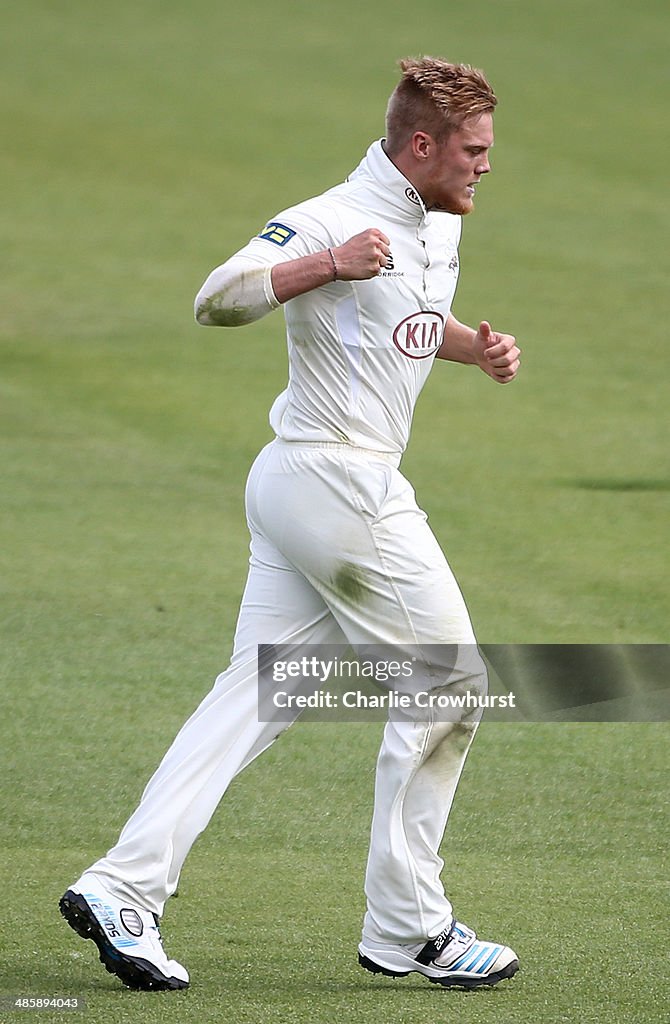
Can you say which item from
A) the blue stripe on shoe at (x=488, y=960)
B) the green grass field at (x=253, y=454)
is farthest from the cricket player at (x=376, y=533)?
the green grass field at (x=253, y=454)

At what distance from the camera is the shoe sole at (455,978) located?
421cm

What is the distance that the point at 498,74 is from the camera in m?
22.8

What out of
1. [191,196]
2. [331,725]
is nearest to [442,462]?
[331,725]

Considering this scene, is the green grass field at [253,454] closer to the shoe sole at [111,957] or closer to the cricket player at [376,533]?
the shoe sole at [111,957]

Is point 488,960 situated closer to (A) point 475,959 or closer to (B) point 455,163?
(A) point 475,959

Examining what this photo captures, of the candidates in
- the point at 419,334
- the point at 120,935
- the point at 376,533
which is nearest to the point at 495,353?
the point at 419,334

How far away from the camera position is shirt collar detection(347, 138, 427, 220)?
166 inches

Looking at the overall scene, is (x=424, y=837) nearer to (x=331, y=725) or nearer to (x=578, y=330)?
(x=331, y=725)

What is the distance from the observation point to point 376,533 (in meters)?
4.18

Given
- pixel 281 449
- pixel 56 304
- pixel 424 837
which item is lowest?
pixel 56 304

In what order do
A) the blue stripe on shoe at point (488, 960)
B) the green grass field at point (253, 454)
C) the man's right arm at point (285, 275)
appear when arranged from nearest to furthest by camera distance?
the man's right arm at point (285, 275) < the blue stripe on shoe at point (488, 960) < the green grass field at point (253, 454)

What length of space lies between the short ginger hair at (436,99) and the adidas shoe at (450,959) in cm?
190

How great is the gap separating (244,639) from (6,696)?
8.10 ft

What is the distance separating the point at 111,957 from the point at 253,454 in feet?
23.4
